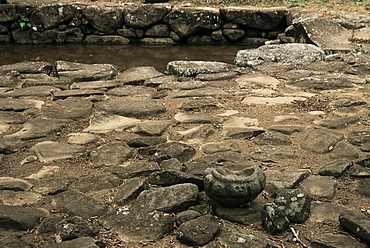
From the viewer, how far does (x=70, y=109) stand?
411 cm

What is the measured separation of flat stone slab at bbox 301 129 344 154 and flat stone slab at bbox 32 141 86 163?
155 centimetres

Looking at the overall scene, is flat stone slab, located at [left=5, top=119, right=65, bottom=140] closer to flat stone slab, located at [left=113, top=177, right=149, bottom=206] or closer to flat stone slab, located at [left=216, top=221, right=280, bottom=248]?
flat stone slab, located at [left=113, top=177, right=149, bottom=206]

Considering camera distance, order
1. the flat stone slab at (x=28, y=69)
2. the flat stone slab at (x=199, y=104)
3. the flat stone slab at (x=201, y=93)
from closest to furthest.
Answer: the flat stone slab at (x=199, y=104) → the flat stone slab at (x=201, y=93) → the flat stone slab at (x=28, y=69)

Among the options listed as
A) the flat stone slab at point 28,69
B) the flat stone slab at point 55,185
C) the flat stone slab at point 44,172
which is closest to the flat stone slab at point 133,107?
the flat stone slab at point 44,172

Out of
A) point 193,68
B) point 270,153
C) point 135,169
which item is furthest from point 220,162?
point 193,68

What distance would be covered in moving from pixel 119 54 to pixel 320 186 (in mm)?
5956

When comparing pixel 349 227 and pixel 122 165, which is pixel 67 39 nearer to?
pixel 122 165

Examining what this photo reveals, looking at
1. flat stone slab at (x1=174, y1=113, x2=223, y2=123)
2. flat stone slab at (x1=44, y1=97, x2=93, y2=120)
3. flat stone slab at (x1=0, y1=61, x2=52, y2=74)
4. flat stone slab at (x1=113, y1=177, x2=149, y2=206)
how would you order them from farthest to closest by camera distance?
flat stone slab at (x1=0, y1=61, x2=52, y2=74)
flat stone slab at (x1=44, y1=97, x2=93, y2=120)
flat stone slab at (x1=174, y1=113, x2=223, y2=123)
flat stone slab at (x1=113, y1=177, x2=149, y2=206)

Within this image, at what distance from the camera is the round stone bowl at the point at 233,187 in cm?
238

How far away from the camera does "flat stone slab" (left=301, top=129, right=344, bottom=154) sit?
3.22 m

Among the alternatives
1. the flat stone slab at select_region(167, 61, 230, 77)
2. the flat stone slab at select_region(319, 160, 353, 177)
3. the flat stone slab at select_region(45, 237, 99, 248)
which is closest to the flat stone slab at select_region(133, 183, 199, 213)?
the flat stone slab at select_region(45, 237, 99, 248)

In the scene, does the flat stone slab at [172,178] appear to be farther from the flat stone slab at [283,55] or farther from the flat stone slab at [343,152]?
the flat stone slab at [283,55]

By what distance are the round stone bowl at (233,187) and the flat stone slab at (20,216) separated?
2.85 feet

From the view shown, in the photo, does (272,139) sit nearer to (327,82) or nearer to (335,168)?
(335,168)
